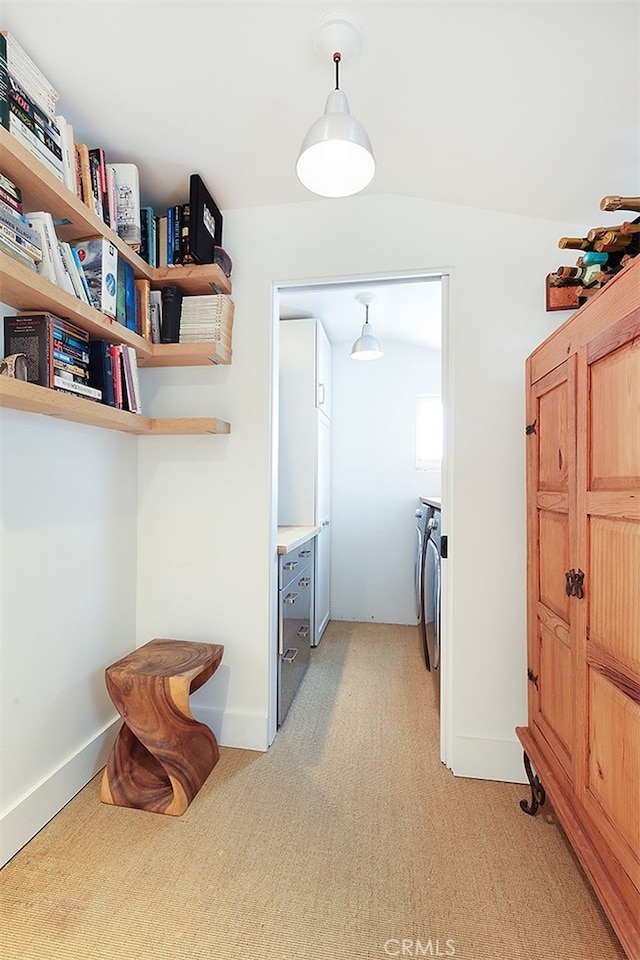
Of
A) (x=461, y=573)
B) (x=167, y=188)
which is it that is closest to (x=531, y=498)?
(x=461, y=573)

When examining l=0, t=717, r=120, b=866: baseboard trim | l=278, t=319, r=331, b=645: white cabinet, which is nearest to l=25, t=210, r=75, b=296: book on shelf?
l=0, t=717, r=120, b=866: baseboard trim

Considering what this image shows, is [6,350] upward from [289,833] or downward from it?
Result: upward

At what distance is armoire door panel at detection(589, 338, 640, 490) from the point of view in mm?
921

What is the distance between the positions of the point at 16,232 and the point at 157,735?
1640 millimetres

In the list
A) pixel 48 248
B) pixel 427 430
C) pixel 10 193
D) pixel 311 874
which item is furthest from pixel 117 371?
pixel 427 430

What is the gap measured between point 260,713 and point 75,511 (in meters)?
1.16

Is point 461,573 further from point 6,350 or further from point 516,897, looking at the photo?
point 6,350

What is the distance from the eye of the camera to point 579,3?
1.08m

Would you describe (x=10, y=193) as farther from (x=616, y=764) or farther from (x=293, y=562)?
(x=616, y=764)

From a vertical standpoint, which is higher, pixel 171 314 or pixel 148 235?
pixel 148 235

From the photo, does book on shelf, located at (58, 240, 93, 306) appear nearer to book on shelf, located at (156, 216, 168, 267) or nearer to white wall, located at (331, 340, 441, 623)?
book on shelf, located at (156, 216, 168, 267)

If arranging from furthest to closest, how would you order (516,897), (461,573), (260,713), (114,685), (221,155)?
(260,713), (461,573), (221,155), (114,685), (516,897)

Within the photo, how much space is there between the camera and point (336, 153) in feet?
3.93

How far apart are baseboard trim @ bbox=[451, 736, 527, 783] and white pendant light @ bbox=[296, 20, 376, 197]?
80.2 inches
